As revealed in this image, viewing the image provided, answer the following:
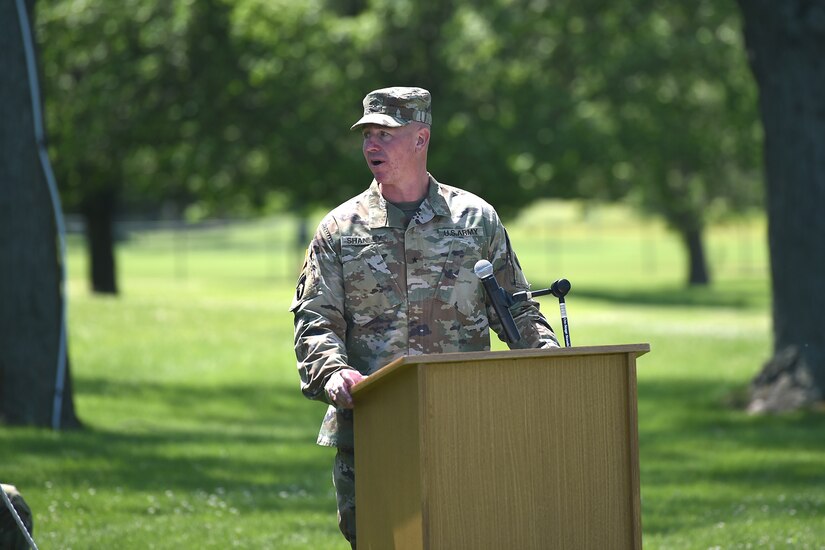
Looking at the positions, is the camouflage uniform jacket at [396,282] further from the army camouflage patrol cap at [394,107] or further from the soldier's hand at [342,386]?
the soldier's hand at [342,386]

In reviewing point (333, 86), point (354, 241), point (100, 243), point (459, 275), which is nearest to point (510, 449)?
point (459, 275)

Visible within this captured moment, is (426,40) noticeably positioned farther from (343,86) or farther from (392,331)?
(392,331)

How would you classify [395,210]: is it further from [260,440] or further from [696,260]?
[696,260]

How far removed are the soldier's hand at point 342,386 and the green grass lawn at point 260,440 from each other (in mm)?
3490

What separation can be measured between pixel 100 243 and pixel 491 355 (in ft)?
105

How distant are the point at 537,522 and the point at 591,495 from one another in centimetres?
22

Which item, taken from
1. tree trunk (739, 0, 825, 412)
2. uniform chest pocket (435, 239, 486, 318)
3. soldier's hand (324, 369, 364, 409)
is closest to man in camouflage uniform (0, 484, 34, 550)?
soldier's hand (324, 369, 364, 409)

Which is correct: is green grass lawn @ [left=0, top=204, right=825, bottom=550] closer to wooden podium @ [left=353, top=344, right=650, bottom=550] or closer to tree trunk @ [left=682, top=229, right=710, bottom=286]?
wooden podium @ [left=353, top=344, right=650, bottom=550]

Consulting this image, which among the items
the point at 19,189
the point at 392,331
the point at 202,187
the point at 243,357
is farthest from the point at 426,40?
the point at 392,331

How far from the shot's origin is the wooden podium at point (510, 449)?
457 cm

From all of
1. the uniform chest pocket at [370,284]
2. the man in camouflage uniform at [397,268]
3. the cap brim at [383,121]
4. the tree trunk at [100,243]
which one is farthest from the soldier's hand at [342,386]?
the tree trunk at [100,243]

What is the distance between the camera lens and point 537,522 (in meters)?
4.73

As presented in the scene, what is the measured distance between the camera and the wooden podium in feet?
15.0

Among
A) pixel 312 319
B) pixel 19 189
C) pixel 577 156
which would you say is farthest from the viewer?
pixel 577 156
